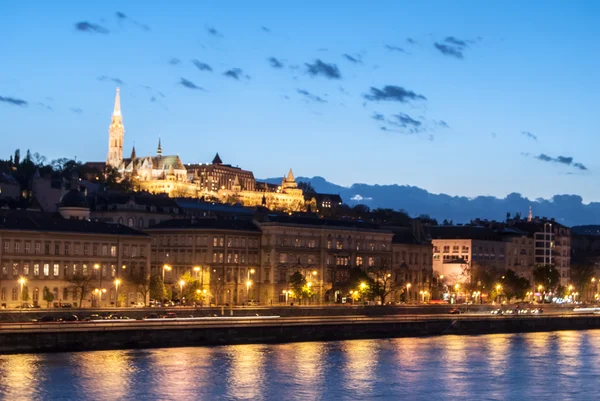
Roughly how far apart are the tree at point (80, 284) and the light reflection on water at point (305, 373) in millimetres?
21678

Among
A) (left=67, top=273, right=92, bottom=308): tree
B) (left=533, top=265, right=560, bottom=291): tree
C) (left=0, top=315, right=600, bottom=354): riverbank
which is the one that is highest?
(left=533, top=265, right=560, bottom=291): tree

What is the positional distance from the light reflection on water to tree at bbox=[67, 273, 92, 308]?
853 inches

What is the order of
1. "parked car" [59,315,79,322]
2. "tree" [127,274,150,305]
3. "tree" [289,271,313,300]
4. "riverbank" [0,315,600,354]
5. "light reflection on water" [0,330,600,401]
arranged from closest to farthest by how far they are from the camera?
"light reflection on water" [0,330,600,401] < "riverbank" [0,315,600,354] < "parked car" [59,315,79,322] < "tree" [127,274,150,305] < "tree" [289,271,313,300]

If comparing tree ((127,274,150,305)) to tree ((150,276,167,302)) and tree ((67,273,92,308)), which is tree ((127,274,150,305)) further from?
tree ((67,273,92,308))

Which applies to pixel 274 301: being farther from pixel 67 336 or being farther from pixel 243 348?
pixel 67 336

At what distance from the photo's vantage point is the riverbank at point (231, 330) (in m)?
66.1

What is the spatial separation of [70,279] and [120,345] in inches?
993

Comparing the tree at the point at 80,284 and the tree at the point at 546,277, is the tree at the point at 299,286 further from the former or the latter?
the tree at the point at 546,277

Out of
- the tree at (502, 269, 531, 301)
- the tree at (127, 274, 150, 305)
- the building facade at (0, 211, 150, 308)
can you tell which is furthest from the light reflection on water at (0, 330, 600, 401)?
the tree at (502, 269, 531, 301)

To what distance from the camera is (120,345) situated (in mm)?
69438

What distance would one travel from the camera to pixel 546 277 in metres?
146

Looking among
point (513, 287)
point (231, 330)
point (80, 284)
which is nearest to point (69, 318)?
point (231, 330)

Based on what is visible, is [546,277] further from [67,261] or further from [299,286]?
[67,261]

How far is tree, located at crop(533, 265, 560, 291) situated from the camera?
146 metres
